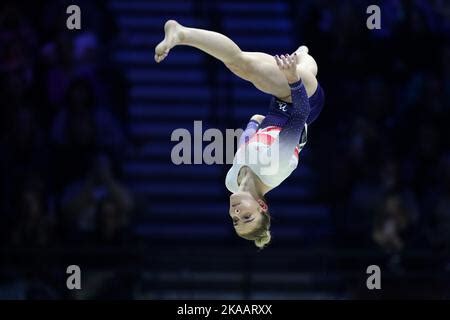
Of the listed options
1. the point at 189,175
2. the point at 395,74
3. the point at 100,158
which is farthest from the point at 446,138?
the point at 100,158

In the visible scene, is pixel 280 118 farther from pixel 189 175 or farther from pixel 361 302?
pixel 189 175

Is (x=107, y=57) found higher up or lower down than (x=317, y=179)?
higher up

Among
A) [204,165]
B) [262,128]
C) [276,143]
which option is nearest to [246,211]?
[276,143]

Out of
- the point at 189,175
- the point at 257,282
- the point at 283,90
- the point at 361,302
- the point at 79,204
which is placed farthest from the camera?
the point at 189,175

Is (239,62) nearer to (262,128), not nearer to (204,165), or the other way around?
(262,128)

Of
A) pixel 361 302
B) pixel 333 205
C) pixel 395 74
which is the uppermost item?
pixel 395 74

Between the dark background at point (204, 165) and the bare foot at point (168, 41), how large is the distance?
7.63ft

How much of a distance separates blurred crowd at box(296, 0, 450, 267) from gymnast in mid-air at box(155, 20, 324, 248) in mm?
2256

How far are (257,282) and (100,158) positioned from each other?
1.73 metres

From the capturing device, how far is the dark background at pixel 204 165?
8789 mm

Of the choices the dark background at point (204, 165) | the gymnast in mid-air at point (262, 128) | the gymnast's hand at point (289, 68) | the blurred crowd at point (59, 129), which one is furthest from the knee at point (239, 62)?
the blurred crowd at point (59, 129)

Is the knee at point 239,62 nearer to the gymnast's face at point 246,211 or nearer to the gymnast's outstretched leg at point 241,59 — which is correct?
the gymnast's outstretched leg at point 241,59

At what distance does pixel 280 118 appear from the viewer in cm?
734

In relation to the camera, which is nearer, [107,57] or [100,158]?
[100,158]
